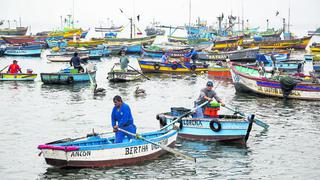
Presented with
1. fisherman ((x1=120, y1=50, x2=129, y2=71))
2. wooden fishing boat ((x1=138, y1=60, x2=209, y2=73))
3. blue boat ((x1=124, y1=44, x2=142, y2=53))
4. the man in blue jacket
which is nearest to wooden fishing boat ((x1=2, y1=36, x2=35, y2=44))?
blue boat ((x1=124, y1=44, x2=142, y2=53))

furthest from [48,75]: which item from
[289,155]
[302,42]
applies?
[302,42]

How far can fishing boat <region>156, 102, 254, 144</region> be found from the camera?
21.5 m

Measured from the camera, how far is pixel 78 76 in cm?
4162

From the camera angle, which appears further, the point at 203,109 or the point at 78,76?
the point at 78,76

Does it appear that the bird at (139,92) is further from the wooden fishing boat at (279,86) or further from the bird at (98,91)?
the wooden fishing boat at (279,86)

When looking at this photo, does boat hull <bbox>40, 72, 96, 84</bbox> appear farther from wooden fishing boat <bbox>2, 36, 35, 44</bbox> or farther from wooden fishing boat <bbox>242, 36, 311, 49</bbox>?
wooden fishing boat <bbox>2, 36, 35, 44</bbox>

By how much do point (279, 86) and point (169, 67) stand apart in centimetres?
1611

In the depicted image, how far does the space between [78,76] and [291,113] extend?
1684 cm

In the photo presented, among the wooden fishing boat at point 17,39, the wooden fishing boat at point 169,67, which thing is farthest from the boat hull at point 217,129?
the wooden fishing boat at point 17,39

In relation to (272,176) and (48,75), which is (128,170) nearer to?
(272,176)

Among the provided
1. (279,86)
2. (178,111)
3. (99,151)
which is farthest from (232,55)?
(99,151)

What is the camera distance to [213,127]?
71.5ft

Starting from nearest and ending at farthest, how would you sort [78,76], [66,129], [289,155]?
[289,155] → [66,129] → [78,76]

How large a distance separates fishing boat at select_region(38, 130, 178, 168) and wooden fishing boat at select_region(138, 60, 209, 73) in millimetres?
29577
